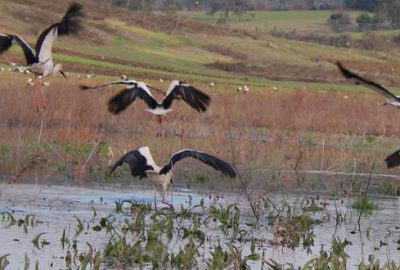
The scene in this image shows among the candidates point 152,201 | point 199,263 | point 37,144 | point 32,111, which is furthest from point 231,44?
point 199,263

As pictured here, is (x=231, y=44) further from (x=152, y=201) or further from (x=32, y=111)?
(x=152, y=201)

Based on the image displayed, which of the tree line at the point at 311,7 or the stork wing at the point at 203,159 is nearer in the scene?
the stork wing at the point at 203,159

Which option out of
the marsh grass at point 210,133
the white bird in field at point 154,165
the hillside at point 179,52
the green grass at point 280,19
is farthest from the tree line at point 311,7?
the white bird in field at point 154,165

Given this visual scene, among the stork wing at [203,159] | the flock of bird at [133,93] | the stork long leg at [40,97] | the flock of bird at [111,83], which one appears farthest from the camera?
the stork long leg at [40,97]

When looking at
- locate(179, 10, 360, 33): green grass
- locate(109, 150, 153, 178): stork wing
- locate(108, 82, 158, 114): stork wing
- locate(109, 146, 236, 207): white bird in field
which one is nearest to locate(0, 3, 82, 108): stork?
locate(108, 82, 158, 114): stork wing

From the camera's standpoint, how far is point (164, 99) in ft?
60.3

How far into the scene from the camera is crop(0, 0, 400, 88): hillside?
128ft

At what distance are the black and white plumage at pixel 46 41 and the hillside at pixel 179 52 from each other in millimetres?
13868

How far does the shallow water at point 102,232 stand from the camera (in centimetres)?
1124

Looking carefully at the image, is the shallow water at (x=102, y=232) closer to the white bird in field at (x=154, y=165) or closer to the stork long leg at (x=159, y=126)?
the white bird in field at (x=154, y=165)

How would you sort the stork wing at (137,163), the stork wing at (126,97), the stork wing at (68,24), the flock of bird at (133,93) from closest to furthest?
the stork wing at (137,163), the flock of bird at (133,93), the stork wing at (68,24), the stork wing at (126,97)

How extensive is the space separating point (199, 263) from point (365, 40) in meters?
52.8

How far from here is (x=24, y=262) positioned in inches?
410

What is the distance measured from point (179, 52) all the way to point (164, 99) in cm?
2917
